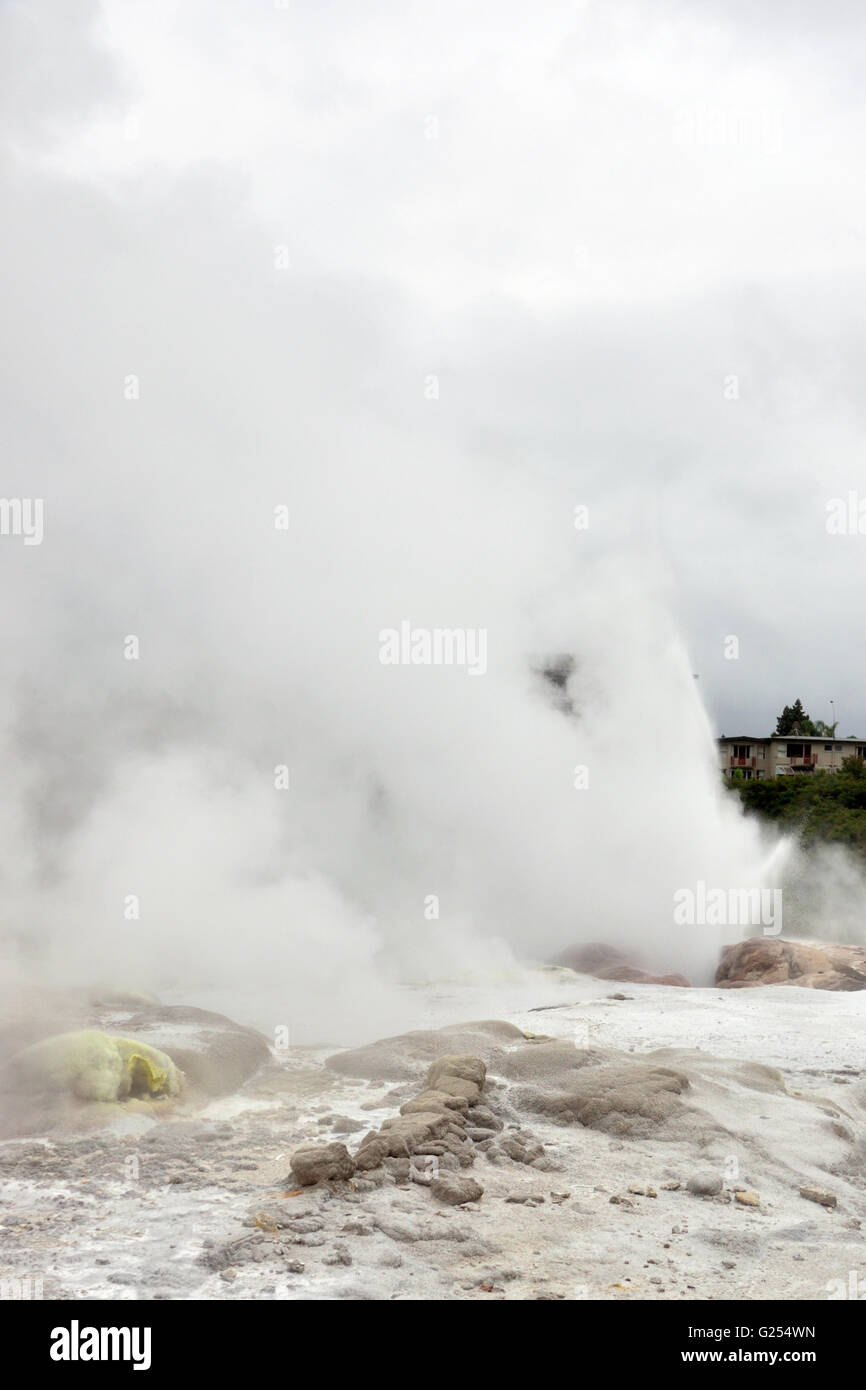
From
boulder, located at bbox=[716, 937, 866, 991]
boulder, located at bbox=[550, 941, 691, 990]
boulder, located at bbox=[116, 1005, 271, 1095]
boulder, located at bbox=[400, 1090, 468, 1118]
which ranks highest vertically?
boulder, located at bbox=[400, 1090, 468, 1118]

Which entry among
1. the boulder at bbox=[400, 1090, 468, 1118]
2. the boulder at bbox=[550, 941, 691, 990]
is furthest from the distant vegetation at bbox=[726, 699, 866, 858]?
the boulder at bbox=[400, 1090, 468, 1118]

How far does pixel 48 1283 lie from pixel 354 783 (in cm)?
1852

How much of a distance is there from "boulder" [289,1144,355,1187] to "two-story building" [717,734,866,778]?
177ft

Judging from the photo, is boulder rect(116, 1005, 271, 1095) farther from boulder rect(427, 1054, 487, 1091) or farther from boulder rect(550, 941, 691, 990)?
boulder rect(550, 941, 691, 990)

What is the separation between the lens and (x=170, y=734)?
24.7 m

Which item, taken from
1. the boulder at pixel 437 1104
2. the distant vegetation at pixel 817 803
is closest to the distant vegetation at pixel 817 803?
the distant vegetation at pixel 817 803

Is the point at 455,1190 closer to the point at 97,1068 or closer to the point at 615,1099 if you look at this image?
the point at 615,1099

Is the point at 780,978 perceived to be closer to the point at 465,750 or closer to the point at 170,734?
the point at 465,750

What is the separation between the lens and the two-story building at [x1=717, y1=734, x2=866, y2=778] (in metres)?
59.1

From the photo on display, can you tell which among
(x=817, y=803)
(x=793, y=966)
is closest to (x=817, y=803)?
(x=817, y=803)

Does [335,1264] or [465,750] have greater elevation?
[465,750]

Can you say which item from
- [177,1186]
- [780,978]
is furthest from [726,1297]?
[780,978]

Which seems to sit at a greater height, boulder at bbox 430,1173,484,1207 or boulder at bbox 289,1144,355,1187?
boulder at bbox 289,1144,355,1187

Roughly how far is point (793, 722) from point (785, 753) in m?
16.1
